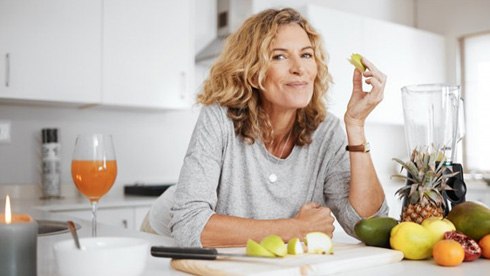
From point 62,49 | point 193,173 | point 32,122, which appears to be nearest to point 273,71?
point 193,173

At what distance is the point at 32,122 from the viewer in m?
3.24

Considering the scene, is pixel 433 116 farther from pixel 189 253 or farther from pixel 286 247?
pixel 189 253

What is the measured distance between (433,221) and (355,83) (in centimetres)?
54

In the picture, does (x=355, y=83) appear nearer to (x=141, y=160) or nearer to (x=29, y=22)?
(x=29, y=22)

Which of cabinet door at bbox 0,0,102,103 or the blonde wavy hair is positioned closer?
the blonde wavy hair

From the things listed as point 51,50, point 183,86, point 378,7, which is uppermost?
point 378,7

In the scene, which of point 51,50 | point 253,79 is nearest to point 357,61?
point 253,79

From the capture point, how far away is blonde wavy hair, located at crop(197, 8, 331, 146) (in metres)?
1.63

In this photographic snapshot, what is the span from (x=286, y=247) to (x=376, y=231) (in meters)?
0.23

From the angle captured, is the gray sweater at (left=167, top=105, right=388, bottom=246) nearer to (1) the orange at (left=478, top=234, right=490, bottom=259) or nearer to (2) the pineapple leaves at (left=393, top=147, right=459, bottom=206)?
(2) the pineapple leaves at (left=393, top=147, right=459, bottom=206)

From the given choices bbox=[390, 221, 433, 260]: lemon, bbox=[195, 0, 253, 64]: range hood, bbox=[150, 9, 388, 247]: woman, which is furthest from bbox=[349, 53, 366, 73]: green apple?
bbox=[195, 0, 253, 64]: range hood

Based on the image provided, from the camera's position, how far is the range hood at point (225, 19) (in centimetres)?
367

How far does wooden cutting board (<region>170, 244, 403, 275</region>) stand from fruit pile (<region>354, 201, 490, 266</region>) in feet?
0.11

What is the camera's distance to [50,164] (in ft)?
10.4
